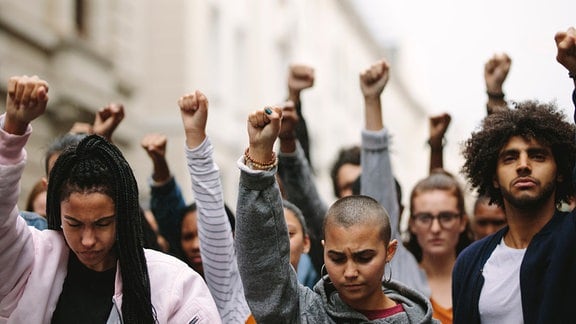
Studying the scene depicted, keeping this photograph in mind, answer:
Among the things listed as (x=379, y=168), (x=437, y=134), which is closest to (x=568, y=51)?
(x=379, y=168)

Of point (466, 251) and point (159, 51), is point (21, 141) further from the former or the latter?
point (159, 51)

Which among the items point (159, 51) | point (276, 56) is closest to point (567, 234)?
point (159, 51)

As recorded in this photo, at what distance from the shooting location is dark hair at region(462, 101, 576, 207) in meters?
3.75

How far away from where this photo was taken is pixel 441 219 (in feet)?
15.9

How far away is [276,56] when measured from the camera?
24.1 meters

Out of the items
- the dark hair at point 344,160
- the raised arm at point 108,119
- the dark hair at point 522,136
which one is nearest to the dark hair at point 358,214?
the dark hair at point 522,136

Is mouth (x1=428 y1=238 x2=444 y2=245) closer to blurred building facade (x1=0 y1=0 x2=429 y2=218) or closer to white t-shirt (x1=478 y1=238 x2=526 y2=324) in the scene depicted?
white t-shirt (x1=478 y1=238 x2=526 y2=324)

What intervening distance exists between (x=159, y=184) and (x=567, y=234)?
88.1 inches

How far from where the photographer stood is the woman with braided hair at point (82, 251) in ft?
9.67

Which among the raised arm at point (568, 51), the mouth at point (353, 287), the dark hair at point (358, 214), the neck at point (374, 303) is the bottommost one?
the neck at point (374, 303)

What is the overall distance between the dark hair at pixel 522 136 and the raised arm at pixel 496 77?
2.72 ft

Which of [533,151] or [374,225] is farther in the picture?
[533,151]

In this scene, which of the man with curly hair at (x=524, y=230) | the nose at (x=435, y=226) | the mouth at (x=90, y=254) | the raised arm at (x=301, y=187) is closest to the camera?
the mouth at (x=90, y=254)

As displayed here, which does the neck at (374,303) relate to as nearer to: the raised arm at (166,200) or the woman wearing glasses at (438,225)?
the woman wearing glasses at (438,225)
